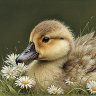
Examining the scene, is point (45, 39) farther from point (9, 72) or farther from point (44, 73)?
point (9, 72)

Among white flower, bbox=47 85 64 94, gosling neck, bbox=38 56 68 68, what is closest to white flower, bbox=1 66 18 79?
gosling neck, bbox=38 56 68 68

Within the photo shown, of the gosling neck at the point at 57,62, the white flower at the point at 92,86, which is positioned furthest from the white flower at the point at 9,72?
the white flower at the point at 92,86

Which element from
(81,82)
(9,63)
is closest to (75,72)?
(81,82)

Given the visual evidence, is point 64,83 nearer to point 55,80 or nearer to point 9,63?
point 55,80

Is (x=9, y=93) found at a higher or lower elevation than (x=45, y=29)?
lower

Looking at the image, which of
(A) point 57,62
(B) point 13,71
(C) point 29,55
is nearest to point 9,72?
(B) point 13,71

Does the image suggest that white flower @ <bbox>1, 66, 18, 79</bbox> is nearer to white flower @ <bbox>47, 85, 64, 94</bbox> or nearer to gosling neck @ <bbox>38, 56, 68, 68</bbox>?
gosling neck @ <bbox>38, 56, 68, 68</bbox>
